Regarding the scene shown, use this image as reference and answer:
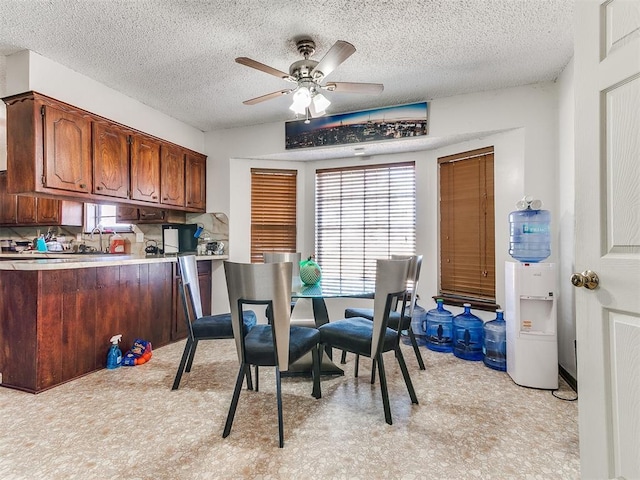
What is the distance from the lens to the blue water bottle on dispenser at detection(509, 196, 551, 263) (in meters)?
2.82

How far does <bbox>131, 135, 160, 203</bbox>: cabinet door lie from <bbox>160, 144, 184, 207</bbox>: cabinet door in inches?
2.5

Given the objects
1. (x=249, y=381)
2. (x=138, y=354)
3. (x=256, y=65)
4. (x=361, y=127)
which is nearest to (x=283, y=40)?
(x=256, y=65)

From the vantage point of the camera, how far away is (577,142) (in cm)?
130

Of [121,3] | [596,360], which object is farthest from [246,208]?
[596,360]

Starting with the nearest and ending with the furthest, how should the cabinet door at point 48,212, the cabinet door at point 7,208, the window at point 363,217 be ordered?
the window at point 363,217
the cabinet door at point 48,212
the cabinet door at point 7,208

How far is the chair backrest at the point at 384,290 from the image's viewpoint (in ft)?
6.70

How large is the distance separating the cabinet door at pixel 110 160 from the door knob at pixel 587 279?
3576mm

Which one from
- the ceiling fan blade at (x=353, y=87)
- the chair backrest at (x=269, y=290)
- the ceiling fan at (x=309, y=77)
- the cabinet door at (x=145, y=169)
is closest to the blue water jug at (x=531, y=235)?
the ceiling fan blade at (x=353, y=87)

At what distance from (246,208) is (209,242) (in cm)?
65

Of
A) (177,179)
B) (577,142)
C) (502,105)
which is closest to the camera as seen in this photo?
(577,142)

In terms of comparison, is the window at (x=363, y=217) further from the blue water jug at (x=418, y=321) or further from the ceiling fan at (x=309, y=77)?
the ceiling fan at (x=309, y=77)

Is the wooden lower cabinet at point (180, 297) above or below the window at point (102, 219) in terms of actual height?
below

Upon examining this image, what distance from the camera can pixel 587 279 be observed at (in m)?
1.20

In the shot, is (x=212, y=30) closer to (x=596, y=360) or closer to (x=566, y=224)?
(x=596, y=360)
